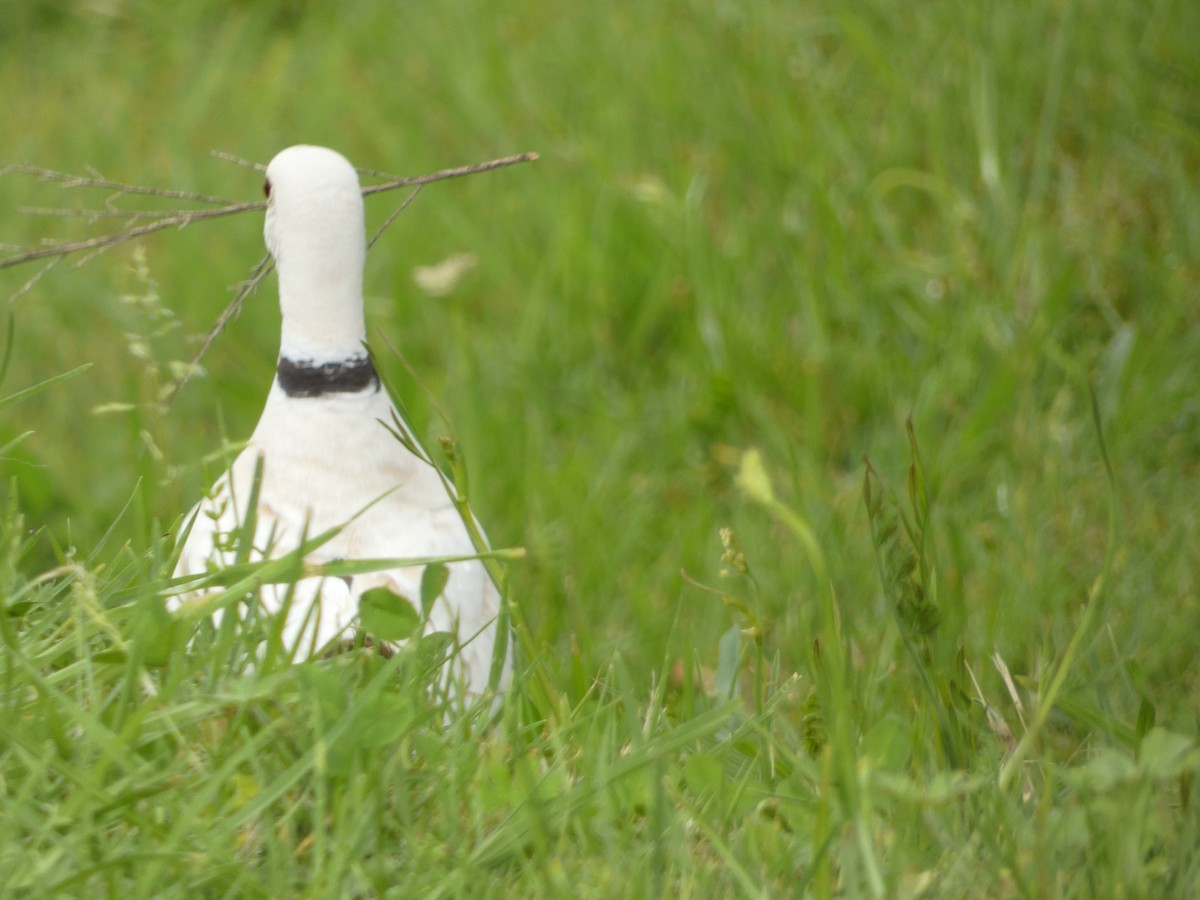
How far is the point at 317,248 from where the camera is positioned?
212 cm

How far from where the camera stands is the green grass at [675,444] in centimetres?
150

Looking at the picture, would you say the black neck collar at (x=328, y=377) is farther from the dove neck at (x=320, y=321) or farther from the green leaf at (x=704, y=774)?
the green leaf at (x=704, y=774)

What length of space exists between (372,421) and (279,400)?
Result: 0.16m

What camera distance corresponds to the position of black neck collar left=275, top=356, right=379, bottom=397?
83.6 inches

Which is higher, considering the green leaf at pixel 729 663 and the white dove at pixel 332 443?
the white dove at pixel 332 443

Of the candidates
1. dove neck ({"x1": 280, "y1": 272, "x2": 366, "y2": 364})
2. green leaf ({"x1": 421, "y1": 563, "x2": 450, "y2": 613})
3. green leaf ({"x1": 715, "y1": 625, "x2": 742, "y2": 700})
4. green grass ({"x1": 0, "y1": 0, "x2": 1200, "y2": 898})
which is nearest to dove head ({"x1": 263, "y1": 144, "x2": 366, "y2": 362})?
dove neck ({"x1": 280, "y1": 272, "x2": 366, "y2": 364})

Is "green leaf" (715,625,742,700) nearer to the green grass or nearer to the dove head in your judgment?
Answer: the green grass

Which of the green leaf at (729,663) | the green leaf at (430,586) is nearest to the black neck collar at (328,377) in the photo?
the green leaf at (430,586)

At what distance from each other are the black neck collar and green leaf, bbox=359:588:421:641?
1.35ft

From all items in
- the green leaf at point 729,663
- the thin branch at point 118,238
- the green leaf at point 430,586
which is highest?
the thin branch at point 118,238

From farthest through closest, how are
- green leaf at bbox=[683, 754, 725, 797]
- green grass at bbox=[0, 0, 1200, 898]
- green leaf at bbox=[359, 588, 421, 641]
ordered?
green leaf at bbox=[359, 588, 421, 641] → green leaf at bbox=[683, 754, 725, 797] → green grass at bbox=[0, 0, 1200, 898]

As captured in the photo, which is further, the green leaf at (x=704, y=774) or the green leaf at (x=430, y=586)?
the green leaf at (x=430, y=586)

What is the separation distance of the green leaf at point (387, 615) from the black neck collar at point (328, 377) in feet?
1.35

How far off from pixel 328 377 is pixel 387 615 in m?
0.46
